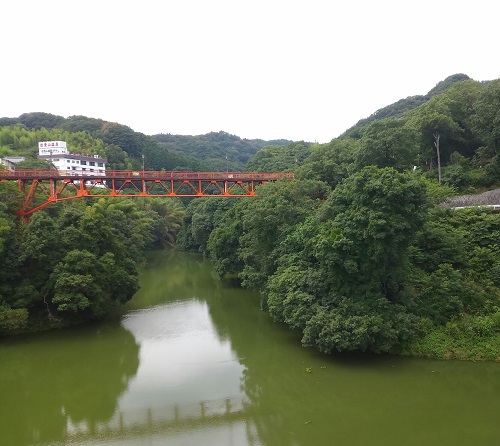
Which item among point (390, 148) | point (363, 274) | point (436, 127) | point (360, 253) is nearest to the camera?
point (360, 253)

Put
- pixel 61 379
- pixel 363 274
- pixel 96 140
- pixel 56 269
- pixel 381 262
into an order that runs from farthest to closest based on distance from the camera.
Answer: pixel 96 140
pixel 56 269
pixel 363 274
pixel 381 262
pixel 61 379

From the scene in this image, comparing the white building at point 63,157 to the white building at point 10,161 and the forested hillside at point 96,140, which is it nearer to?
the forested hillside at point 96,140

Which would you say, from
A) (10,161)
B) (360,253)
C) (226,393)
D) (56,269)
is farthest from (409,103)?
(226,393)

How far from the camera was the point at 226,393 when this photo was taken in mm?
14023

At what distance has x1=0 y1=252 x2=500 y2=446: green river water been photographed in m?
11.5

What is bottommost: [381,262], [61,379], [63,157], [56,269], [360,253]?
[61,379]

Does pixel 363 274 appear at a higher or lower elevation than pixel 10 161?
lower

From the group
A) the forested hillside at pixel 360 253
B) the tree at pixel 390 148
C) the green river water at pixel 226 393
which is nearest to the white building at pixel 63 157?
the forested hillside at pixel 360 253

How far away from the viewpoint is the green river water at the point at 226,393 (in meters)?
11.5

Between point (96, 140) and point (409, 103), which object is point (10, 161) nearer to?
point (96, 140)

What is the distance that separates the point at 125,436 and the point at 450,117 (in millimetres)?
28920

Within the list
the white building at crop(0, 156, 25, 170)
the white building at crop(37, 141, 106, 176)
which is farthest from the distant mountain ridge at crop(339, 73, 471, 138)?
the white building at crop(0, 156, 25, 170)

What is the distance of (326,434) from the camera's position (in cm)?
1141

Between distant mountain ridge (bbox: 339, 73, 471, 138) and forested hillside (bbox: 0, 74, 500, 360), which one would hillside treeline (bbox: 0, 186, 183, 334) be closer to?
forested hillside (bbox: 0, 74, 500, 360)
